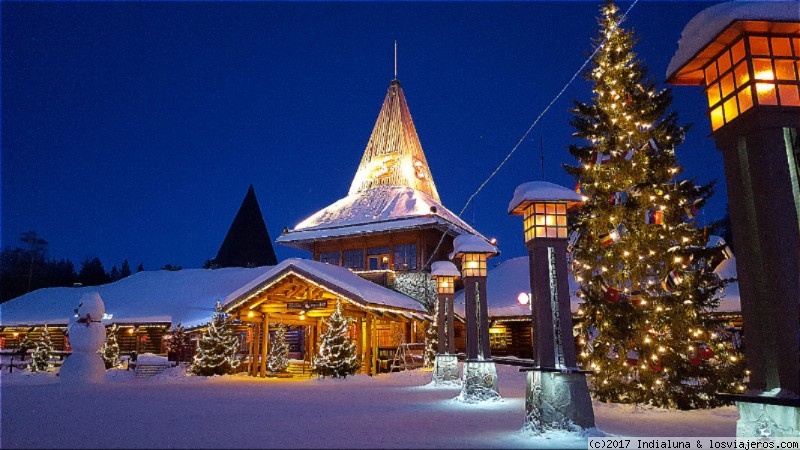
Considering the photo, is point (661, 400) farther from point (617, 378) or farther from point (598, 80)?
point (598, 80)

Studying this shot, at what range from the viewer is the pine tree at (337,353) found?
698 inches

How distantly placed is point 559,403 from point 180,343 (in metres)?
24.1

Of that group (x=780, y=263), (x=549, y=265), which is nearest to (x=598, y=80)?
(x=549, y=265)

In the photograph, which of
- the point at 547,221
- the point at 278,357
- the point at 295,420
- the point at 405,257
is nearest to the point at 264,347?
the point at 278,357

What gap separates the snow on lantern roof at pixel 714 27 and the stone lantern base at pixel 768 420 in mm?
4257

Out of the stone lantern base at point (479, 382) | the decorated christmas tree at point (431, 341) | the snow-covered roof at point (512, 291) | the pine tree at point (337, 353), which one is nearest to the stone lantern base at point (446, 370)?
the stone lantern base at point (479, 382)

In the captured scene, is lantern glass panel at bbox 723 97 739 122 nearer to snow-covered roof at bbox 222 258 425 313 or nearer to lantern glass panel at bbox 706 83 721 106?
lantern glass panel at bbox 706 83 721 106

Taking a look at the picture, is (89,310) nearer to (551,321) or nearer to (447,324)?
(447,324)

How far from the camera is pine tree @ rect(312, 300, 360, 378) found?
1773cm

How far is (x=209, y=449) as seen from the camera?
19.4 ft

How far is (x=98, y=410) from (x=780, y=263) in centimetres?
1137

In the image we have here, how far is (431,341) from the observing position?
75.5 feet

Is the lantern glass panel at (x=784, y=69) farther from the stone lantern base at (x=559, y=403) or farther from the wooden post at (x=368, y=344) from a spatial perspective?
the wooden post at (x=368, y=344)

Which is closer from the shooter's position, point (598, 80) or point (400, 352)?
point (598, 80)
